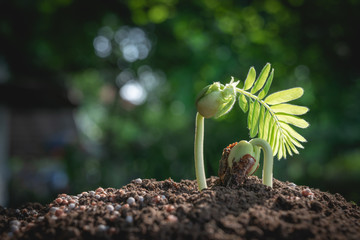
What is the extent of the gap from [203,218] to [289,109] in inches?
17.2

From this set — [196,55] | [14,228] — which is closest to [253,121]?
[14,228]

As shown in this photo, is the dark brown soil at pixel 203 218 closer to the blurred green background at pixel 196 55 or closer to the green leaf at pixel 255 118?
the green leaf at pixel 255 118

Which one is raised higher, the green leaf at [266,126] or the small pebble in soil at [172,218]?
the green leaf at [266,126]

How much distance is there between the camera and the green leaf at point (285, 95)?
0.90 metres

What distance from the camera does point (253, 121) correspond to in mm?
970

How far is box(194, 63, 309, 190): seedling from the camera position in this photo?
2.80 feet

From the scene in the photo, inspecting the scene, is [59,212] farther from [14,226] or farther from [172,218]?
[172,218]

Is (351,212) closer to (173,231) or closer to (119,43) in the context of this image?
(173,231)

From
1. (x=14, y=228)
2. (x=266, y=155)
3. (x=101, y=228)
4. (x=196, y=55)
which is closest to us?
(x=101, y=228)

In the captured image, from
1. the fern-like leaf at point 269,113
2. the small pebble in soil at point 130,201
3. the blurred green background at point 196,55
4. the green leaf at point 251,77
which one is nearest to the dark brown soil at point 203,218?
the small pebble in soil at point 130,201

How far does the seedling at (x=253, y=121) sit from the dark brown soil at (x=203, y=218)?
0.22 feet

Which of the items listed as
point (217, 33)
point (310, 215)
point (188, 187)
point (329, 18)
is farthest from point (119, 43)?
point (310, 215)

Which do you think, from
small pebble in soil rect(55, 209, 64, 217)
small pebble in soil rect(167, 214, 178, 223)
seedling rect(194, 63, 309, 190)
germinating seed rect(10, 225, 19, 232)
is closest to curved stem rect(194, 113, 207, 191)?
seedling rect(194, 63, 309, 190)

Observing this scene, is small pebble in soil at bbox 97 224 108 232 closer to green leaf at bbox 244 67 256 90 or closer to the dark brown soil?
the dark brown soil
